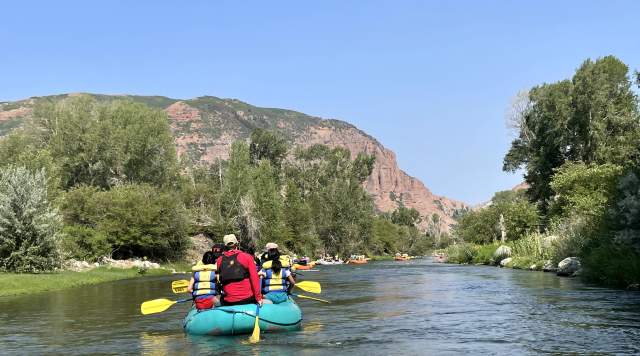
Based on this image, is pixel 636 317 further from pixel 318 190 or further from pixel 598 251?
pixel 318 190

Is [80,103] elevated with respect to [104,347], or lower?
elevated

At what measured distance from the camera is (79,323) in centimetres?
1969

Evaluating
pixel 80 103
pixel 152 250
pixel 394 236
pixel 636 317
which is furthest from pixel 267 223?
pixel 636 317

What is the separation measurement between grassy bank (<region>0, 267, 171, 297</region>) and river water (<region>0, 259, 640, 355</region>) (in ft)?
17.1

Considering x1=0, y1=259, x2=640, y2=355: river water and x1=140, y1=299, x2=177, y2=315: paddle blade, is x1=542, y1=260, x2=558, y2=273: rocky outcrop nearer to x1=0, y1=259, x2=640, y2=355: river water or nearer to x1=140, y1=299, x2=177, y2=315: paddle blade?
x1=0, y1=259, x2=640, y2=355: river water

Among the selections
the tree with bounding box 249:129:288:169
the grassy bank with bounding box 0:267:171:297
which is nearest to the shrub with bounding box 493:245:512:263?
the grassy bank with bounding box 0:267:171:297

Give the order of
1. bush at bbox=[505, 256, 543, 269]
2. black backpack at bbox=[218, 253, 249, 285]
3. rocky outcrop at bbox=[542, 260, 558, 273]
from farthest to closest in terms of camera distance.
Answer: bush at bbox=[505, 256, 543, 269] → rocky outcrop at bbox=[542, 260, 558, 273] → black backpack at bbox=[218, 253, 249, 285]

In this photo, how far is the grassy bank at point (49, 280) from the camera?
32.5 meters

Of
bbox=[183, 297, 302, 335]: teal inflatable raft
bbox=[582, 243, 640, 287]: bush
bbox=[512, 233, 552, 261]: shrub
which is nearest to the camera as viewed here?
bbox=[183, 297, 302, 335]: teal inflatable raft

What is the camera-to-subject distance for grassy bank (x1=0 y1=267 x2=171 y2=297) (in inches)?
1280

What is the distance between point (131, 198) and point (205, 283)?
47129 millimetres

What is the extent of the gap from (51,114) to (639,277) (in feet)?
221

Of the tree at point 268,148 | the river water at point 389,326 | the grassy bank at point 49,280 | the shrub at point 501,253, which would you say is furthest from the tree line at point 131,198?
the shrub at point 501,253

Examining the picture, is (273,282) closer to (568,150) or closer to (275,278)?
(275,278)
